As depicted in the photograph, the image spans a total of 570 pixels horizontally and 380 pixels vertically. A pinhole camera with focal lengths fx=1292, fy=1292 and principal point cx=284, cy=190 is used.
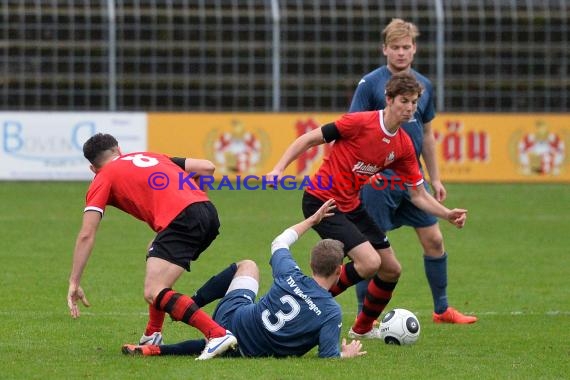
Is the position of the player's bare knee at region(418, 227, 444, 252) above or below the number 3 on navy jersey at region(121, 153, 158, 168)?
below

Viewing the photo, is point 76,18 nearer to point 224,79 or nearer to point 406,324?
point 224,79

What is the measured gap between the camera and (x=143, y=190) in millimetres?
7820

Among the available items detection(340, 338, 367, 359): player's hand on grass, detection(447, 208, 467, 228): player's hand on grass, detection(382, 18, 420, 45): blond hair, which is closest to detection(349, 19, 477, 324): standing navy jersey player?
detection(382, 18, 420, 45): blond hair

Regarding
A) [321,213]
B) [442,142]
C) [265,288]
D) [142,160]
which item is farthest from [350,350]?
[442,142]

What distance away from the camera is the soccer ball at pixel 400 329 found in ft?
28.0

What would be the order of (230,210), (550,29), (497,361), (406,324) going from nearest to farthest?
(497,361) → (406,324) → (230,210) → (550,29)

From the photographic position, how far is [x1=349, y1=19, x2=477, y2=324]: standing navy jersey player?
9.46 meters

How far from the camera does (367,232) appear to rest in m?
8.90

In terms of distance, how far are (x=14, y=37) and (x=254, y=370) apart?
18.9 meters

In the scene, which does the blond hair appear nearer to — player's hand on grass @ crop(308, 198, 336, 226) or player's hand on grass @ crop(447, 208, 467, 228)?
player's hand on grass @ crop(447, 208, 467, 228)

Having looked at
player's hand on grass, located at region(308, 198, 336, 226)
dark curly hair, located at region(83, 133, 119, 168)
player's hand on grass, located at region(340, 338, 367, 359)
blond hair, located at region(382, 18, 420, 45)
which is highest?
blond hair, located at region(382, 18, 420, 45)

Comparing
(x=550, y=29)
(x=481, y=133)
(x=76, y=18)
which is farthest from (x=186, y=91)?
(x=550, y=29)

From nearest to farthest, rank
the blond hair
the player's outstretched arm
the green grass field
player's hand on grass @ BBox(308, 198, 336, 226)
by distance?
the green grass field, player's hand on grass @ BBox(308, 198, 336, 226), the player's outstretched arm, the blond hair

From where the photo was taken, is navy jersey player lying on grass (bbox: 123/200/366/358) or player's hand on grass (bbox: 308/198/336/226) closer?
navy jersey player lying on grass (bbox: 123/200/366/358)
